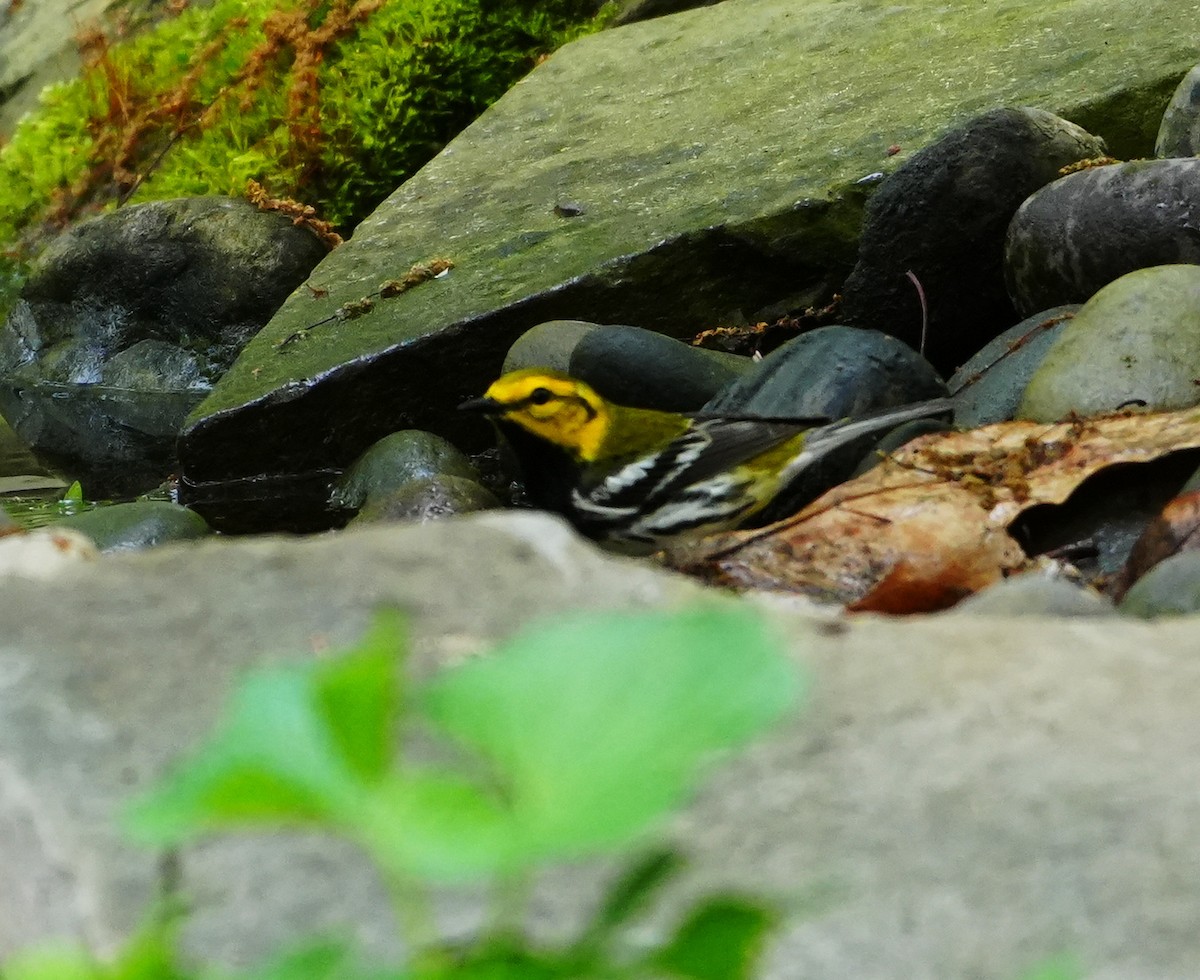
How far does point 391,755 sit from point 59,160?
1143 cm

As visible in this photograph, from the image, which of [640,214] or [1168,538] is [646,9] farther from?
[1168,538]

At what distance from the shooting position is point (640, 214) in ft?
21.1

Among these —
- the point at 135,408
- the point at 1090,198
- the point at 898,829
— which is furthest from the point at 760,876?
the point at 135,408

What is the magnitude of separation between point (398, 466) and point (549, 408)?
120 centimetres

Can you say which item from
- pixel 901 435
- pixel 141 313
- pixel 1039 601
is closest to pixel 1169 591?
pixel 1039 601

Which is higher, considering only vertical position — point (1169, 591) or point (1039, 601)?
point (1039, 601)

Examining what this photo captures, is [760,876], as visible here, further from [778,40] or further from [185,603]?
[778,40]

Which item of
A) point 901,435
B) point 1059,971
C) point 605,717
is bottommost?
point 901,435

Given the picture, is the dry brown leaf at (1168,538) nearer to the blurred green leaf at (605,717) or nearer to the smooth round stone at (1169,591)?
the smooth round stone at (1169,591)

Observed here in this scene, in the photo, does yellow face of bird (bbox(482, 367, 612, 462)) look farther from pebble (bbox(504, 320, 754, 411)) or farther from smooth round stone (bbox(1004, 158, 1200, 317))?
smooth round stone (bbox(1004, 158, 1200, 317))

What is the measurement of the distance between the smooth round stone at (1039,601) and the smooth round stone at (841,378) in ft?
6.79

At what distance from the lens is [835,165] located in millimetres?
6164

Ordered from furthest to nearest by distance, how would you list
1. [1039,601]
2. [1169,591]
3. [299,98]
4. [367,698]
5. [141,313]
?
[141,313], [299,98], [1169,591], [1039,601], [367,698]

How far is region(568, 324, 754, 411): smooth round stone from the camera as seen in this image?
207 inches
